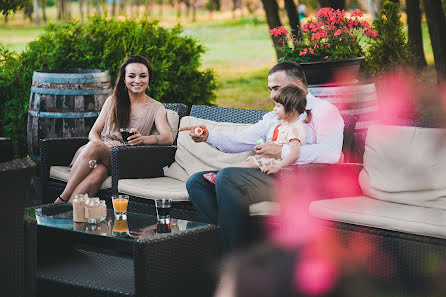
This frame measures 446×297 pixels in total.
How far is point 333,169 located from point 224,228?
662 millimetres

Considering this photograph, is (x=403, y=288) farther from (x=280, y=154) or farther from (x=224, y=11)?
(x=224, y=11)

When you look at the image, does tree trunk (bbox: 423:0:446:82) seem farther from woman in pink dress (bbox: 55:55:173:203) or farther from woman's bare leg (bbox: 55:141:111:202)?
woman's bare leg (bbox: 55:141:111:202)

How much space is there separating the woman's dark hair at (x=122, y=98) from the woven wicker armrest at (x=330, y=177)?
5.42 ft

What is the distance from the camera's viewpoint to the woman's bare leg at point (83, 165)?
4.38 m

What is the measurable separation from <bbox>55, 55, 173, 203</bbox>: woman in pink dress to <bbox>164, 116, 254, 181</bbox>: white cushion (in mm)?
190

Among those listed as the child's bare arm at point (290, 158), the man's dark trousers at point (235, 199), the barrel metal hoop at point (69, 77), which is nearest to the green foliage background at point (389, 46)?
the barrel metal hoop at point (69, 77)

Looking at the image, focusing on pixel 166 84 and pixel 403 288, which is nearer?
pixel 403 288

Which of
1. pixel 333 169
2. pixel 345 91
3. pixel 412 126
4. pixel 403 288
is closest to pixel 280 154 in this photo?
pixel 333 169

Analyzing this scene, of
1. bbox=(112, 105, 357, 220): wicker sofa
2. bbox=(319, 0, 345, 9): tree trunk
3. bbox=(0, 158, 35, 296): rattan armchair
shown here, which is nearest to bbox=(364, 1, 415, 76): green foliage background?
bbox=(319, 0, 345, 9): tree trunk

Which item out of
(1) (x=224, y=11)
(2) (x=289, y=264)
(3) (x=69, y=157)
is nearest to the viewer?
(2) (x=289, y=264)

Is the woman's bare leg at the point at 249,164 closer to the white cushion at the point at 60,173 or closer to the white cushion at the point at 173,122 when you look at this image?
the white cushion at the point at 173,122

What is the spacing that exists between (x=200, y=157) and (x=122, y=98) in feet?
2.74

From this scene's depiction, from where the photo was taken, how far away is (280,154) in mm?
3752

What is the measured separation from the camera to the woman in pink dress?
14.7 feet
